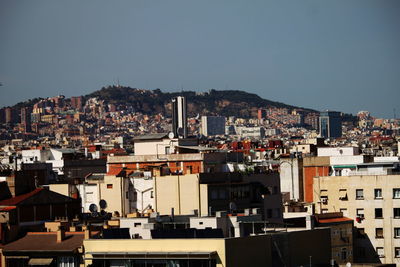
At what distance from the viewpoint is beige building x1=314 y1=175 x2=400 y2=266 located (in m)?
62.8

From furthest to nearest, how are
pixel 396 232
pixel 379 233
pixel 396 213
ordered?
pixel 379 233, pixel 396 213, pixel 396 232

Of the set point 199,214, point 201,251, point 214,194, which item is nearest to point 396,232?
point 214,194

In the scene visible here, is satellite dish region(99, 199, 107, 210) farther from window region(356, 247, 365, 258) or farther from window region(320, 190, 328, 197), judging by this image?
window region(356, 247, 365, 258)

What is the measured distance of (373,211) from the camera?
64125 millimetres

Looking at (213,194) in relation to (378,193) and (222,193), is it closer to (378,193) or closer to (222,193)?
(222,193)

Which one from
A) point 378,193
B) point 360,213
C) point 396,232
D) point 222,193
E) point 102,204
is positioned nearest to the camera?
point 222,193

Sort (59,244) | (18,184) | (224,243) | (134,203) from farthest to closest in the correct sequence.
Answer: (134,203)
(18,184)
(59,244)
(224,243)

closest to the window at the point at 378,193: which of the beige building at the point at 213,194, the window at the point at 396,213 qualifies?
the window at the point at 396,213

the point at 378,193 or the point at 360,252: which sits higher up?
the point at 378,193

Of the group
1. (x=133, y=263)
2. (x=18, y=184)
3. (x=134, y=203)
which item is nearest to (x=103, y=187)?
(x=134, y=203)

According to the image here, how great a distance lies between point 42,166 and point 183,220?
51633 millimetres

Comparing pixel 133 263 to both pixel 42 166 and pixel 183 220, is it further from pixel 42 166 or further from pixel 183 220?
pixel 42 166

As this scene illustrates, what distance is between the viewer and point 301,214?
57062 millimetres

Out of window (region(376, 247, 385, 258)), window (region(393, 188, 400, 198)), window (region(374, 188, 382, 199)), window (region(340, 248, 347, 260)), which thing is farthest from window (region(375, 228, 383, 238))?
window (region(340, 248, 347, 260))
